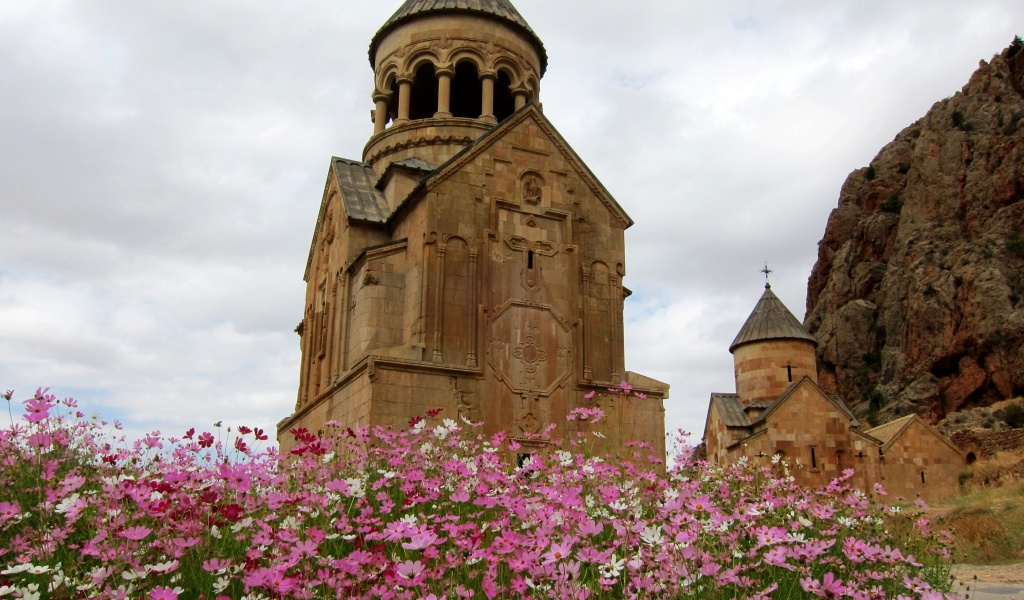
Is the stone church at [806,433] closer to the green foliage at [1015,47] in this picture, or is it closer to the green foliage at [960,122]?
the green foliage at [960,122]

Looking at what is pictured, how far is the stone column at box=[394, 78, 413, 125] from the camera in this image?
1408cm

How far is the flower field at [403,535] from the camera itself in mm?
2613

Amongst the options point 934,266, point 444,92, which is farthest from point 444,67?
point 934,266

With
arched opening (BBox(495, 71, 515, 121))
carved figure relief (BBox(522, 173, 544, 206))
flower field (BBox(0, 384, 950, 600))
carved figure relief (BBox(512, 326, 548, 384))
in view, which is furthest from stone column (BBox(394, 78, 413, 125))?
flower field (BBox(0, 384, 950, 600))

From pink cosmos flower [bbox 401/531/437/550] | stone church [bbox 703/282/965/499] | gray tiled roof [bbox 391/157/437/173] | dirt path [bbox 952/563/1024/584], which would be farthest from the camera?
stone church [bbox 703/282/965/499]

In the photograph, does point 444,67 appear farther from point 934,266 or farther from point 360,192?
point 934,266

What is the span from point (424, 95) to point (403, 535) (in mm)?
14239

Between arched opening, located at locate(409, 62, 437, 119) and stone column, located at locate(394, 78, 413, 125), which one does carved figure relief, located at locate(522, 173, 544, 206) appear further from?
arched opening, located at locate(409, 62, 437, 119)

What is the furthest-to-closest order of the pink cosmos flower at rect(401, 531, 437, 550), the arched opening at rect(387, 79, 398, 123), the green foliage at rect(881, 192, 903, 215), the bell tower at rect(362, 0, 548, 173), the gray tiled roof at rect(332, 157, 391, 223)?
1. the green foliage at rect(881, 192, 903, 215)
2. the arched opening at rect(387, 79, 398, 123)
3. the bell tower at rect(362, 0, 548, 173)
4. the gray tiled roof at rect(332, 157, 391, 223)
5. the pink cosmos flower at rect(401, 531, 437, 550)

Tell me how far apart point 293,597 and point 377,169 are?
12054 mm

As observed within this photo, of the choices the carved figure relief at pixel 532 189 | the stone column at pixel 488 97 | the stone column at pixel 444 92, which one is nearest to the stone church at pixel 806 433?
the carved figure relief at pixel 532 189

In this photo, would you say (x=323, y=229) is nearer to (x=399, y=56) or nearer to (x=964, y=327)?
(x=399, y=56)

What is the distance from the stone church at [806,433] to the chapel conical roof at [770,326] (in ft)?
0.09

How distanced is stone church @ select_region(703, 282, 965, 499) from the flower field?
14.8 metres
